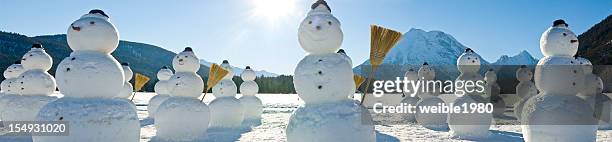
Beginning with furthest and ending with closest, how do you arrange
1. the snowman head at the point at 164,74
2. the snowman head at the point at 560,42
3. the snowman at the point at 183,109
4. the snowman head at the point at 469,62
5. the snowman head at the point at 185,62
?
the snowman head at the point at 164,74 < the snowman head at the point at 469,62 < the snowman head at the point at 185,62 < the snowman at the point at 183,109 < the snowman head at the point at 560,42

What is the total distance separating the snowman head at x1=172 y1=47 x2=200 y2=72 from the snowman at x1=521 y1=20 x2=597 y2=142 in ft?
21.9

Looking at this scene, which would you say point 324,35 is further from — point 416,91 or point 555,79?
point 416,91

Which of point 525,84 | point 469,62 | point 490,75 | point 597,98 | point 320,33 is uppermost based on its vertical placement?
point 320,33

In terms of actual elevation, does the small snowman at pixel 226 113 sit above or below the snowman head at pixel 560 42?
below

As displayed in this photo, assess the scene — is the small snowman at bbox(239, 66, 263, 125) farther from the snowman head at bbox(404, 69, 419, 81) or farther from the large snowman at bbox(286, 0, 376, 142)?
the large snowman at bbox(286, 0, 376, 142)

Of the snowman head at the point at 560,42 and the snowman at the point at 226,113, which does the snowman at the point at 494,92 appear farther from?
the snowman head at the point at 560,42

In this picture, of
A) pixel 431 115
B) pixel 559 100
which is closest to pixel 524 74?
pixel 431 115

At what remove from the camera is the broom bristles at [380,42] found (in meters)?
6.26

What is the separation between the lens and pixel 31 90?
34.8 ft

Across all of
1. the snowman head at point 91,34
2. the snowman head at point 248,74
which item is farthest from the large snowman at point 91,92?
the snowman head at point 248,74

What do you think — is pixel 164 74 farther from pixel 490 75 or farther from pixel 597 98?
pixel 597 98

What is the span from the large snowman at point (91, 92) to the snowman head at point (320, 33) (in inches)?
99.9

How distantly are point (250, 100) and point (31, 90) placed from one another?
20.6 ft

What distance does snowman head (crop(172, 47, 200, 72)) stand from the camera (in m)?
10.3
